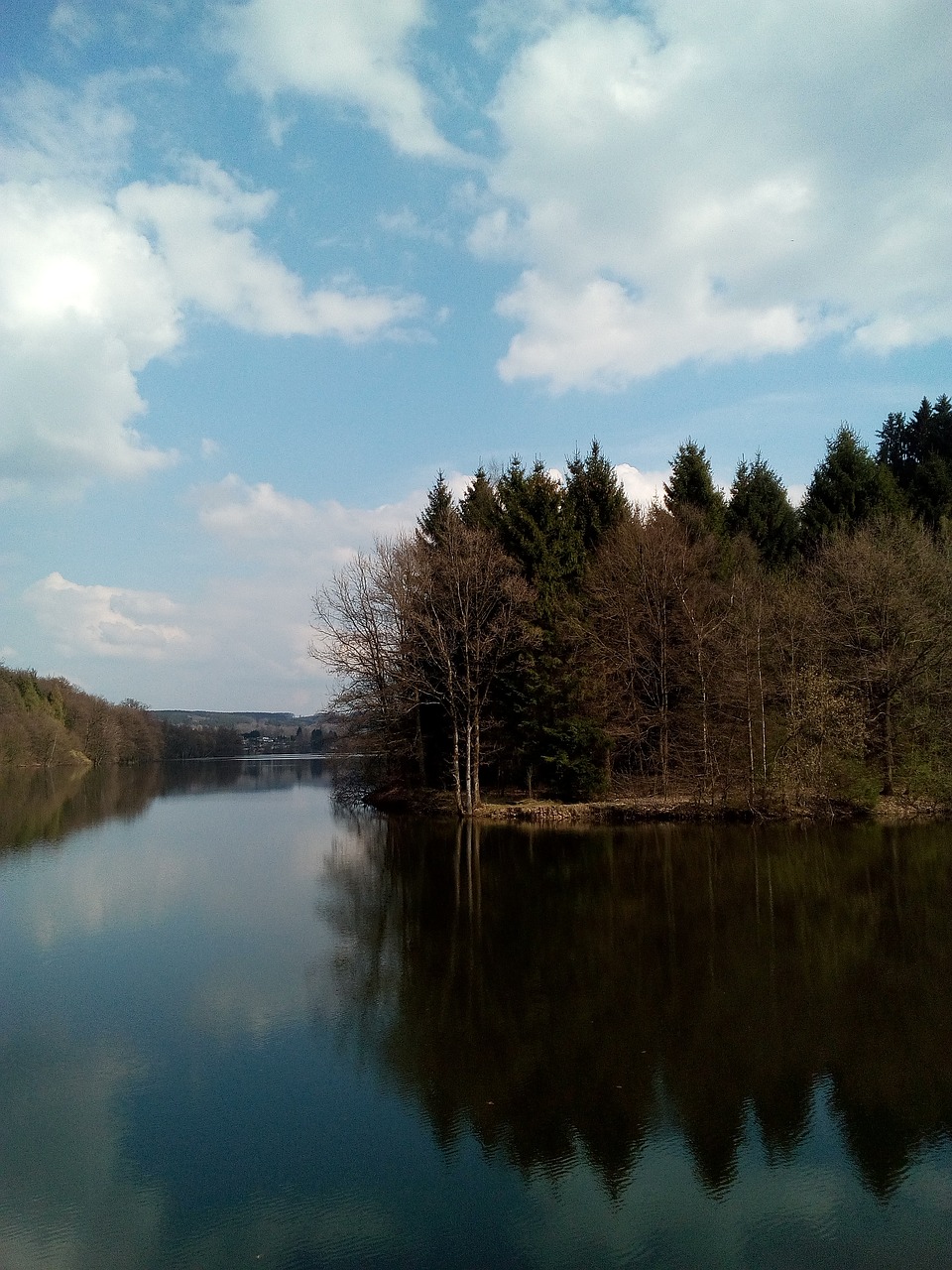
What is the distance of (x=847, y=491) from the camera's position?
38.1 m

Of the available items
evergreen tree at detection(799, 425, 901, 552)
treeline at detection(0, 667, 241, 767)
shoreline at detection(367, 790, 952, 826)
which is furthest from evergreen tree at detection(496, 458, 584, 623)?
treeline at detection(0, 667, 241, 767)

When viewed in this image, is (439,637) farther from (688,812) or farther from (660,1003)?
(660,1003)

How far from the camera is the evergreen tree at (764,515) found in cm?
3944

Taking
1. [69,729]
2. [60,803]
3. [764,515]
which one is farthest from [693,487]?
[69,729]

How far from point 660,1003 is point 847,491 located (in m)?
34.7

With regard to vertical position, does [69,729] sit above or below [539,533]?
below

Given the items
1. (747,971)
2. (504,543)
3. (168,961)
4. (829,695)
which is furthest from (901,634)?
(168,961)

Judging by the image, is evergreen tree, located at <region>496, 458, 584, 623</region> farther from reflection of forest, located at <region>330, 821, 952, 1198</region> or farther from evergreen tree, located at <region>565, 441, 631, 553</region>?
reflection of forest, located at <region>330, 821, 952, 1198</region>

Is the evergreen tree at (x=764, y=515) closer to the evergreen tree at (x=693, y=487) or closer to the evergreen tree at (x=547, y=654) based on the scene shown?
the evergreen tree at (x=693, y=487)

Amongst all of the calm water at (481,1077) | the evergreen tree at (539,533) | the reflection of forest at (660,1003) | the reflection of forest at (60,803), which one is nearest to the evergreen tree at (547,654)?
the evergreen tree at (539,533)

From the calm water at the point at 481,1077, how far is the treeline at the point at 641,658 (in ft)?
36.8

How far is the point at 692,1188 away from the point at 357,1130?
2.32 m

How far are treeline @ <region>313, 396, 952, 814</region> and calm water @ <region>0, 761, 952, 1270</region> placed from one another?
442 inches

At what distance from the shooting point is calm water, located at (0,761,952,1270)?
15.9 ft
